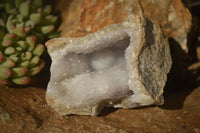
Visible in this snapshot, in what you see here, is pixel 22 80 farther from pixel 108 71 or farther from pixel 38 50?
pixel 108 71

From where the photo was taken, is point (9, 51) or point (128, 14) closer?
point (9, 51)

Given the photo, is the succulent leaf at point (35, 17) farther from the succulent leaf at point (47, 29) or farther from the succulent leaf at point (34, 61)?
the succulent leaf at point (34, 61)

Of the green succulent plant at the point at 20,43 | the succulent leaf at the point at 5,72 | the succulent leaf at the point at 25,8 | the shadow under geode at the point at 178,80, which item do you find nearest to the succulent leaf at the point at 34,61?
the green succulent plant at the point at 20,43

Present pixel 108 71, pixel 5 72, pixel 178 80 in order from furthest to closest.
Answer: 1. pixel 178 80
2. pixel 5 72
3. pixel 108 71

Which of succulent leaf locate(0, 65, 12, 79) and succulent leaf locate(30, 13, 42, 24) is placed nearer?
succulent leaf locate(0, 65, 12, 79)

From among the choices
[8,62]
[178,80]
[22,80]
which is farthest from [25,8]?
[178,80]

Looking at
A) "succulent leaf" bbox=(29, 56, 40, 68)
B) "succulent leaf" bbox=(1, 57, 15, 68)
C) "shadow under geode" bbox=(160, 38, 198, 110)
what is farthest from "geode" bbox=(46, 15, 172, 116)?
"shadow under geode" bbox=(160, 38, 198, 110)

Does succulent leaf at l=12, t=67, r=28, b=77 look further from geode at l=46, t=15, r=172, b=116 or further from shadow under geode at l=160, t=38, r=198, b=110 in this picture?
shadow under geode at l=160, t=38, r=198, b=110
